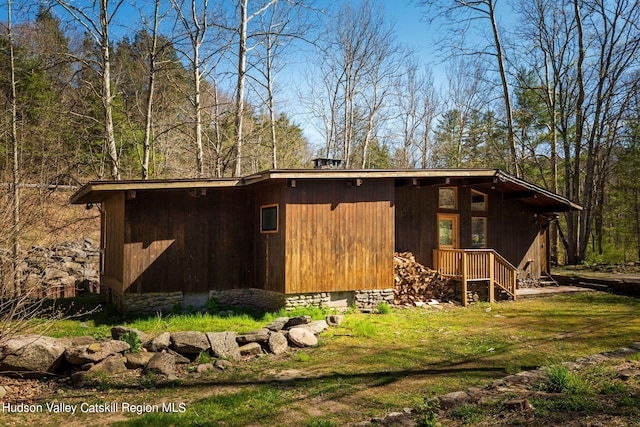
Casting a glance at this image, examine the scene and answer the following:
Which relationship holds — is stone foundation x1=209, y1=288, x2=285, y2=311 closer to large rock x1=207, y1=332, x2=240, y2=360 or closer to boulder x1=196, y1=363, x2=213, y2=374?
large rock x1=207, y1=332, x2=240, y2=360

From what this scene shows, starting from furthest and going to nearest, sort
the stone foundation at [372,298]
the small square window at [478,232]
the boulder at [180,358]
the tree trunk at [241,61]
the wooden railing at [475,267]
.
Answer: the tree trunk at [241,61] < the small square window at [478,232] < the wooden railing at [475,267] < the stone foundation at [372,298] < the boulder at [180,358]

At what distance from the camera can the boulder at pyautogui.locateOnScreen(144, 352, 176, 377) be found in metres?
6.90

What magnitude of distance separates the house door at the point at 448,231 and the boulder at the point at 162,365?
972 cm

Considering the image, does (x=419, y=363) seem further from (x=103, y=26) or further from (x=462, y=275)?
(x=103, y=26)

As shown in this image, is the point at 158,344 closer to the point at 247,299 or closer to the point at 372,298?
the point at 247,299

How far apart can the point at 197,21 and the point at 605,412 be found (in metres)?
18.1

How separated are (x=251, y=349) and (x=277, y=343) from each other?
51 cm

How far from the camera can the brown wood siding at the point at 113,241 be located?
458 inches

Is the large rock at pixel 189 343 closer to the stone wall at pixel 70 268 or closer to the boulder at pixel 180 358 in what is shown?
the boulder at pixel 180 358

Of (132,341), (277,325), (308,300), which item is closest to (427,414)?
(277,325)

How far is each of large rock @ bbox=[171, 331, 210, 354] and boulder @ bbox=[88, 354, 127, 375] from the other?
2.82 ft

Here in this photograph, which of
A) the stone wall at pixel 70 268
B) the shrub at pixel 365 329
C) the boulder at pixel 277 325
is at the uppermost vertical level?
the stone wall at pixel 70 268

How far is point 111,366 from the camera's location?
690 centimetres

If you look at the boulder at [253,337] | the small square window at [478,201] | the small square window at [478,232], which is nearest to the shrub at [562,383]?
the boulder at [253,337]
